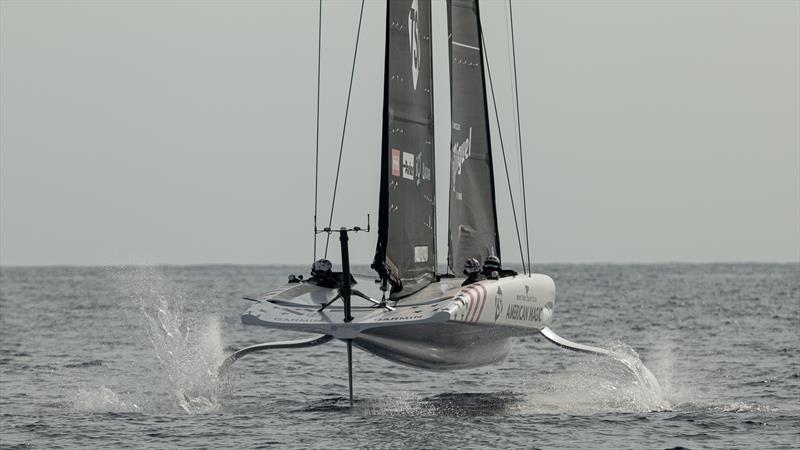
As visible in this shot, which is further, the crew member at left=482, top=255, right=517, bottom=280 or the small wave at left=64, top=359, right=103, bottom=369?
the small wave at left=64, top=359, right=103, bottom=369

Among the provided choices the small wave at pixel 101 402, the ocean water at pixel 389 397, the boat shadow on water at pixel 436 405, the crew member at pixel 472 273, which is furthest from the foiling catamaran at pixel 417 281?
the small wave at pixel 101 402

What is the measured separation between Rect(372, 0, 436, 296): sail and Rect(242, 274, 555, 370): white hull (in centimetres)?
50

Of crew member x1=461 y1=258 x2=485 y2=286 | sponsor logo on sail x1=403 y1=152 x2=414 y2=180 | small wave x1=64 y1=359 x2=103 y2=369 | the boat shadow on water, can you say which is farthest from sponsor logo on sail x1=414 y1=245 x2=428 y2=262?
small wave x1=64 y1=359 x2=103 y2=369

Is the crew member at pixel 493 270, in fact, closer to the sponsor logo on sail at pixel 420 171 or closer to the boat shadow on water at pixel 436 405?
the sponsor logo on sail at pixel 420 171

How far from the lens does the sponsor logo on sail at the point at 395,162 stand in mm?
20406

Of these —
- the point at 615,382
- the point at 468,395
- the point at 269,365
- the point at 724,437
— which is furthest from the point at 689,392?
the point at 269,365

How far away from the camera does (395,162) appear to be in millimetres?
20484

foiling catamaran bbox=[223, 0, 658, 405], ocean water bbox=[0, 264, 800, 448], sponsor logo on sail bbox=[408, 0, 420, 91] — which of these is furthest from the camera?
sponsor logo on sail bbox=[408, 0, 420, 91]

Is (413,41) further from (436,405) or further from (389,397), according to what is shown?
(389,397)

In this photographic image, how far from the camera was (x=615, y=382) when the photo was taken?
25.1 meters

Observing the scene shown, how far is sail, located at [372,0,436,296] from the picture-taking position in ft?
66.7

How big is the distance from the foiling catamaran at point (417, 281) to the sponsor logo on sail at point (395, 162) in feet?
0.06

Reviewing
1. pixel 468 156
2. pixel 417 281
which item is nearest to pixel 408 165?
pixel 417 281

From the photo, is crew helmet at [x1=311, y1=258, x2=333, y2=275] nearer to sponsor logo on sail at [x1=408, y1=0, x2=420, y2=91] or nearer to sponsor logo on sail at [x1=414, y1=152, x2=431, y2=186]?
sponsor logo on sail at [x1=414, y1=152, x2=431, y2=186]
